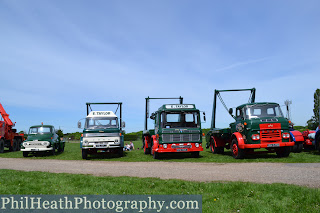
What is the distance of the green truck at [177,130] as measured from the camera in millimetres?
14141

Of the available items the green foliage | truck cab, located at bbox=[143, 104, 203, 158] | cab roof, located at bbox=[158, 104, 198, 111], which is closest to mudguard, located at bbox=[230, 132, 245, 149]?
truck cab, located at bbox=[143, 104, 203, 158]

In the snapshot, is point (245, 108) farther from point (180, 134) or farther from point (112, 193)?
point (112, 193)

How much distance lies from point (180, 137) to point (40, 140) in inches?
396

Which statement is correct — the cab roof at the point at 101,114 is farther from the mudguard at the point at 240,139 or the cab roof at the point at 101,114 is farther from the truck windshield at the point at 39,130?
the mudguard at the point at 240,139

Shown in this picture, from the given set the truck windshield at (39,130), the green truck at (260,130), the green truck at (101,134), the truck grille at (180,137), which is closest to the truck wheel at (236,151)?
the green truck at (260,130)

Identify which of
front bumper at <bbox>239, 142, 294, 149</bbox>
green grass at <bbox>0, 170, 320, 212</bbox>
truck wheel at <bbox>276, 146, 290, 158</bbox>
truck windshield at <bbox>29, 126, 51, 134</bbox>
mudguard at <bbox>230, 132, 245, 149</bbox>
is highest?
truck windshield at <bbox>29, 126, 51, 134</bbox>

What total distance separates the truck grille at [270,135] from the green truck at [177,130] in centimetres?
321

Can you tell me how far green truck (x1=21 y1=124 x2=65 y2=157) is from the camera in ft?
58.4

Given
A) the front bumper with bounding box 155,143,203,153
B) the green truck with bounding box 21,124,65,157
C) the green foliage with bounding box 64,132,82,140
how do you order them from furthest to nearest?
1. the green foliage with bounding box 64,132,82,140
2. the green truck with bounding box 21,124,65,157
3. the front bumper with bounding box 155,143,203,153

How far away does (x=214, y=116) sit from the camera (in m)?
18.1

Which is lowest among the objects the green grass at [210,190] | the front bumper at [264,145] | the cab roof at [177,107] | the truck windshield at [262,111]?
the green grass at [210,190]

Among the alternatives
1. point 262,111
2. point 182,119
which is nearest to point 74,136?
point 182,119

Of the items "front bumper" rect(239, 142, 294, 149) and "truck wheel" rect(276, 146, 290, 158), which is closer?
"front bumper" rect(239, 142, 294, 149)

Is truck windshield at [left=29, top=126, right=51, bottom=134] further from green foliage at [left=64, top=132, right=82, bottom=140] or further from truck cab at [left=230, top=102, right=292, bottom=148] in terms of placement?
green foliage at [left=64, top=132, right=82, bottom=140]
